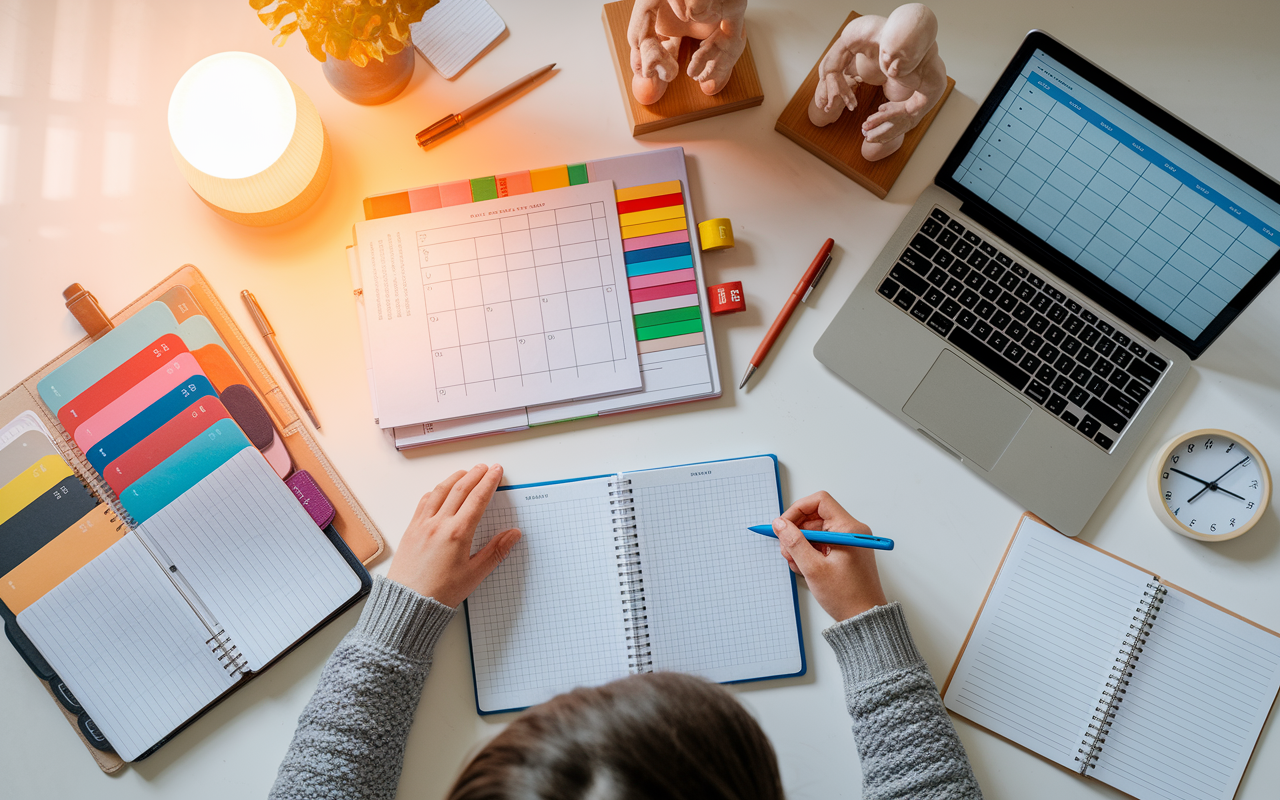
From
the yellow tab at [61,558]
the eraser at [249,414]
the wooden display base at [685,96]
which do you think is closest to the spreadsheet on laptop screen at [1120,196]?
the wooden display base at [685,96]

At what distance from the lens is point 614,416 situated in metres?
1.06

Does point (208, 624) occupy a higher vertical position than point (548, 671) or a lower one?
higher

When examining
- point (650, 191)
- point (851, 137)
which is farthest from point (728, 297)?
point (851, 137)

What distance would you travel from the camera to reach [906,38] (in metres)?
0.83

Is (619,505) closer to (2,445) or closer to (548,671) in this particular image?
(548,671)

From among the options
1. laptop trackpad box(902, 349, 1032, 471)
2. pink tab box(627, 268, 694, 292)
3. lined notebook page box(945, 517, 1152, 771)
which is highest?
pink tab box(627, 268, 694, 292)

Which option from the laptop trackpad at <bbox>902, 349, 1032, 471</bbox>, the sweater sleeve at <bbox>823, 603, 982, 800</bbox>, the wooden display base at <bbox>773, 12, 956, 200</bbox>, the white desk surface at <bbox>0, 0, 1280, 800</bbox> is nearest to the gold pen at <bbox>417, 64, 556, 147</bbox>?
the white desk surface at <bbox>0, 0, 1280, 800</bbox>

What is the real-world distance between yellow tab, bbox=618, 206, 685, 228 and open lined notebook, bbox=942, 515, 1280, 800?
0.65m

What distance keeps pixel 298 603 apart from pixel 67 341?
1.62 ft

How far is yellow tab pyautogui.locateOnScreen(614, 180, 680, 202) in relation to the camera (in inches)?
42.3

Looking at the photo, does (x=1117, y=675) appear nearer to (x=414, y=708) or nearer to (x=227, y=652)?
(x=414, y=708)

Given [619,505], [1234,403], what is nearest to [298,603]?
[619,505]

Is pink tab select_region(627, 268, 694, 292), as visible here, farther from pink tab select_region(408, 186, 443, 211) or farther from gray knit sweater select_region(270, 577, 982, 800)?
gray knit sweater select_region(270, 577, 982, 800)

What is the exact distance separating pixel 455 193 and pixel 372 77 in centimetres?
19
